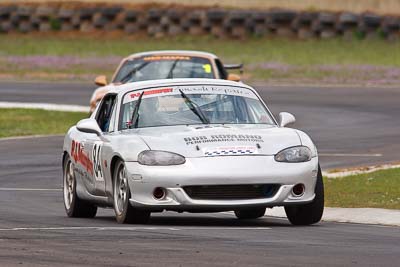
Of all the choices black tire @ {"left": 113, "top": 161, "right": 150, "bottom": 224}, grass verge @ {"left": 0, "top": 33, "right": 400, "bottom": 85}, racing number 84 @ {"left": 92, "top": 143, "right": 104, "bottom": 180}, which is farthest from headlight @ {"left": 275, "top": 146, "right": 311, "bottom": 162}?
grass verge @ {"left": 0, "top": 33, "right": 400, "bottom": 85}

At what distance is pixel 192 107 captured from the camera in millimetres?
14141

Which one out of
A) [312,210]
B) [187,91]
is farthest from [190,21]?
[312,210]

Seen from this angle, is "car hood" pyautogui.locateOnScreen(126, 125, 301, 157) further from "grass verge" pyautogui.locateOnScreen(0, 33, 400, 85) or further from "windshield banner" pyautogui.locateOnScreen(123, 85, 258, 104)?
"grass verge" pyautogui.locateOnScreen(0, 33, 400, 85)

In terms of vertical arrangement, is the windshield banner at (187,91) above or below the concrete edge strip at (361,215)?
above

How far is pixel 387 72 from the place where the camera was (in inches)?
1756

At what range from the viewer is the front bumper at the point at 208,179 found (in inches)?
506

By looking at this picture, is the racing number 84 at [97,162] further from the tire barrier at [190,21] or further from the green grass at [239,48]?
the tire barrier at [190,21]

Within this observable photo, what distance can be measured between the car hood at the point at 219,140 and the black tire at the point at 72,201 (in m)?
1.73

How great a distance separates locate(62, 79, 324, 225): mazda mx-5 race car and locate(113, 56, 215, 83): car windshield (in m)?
10.9

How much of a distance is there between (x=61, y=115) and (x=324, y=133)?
6813 millimetres

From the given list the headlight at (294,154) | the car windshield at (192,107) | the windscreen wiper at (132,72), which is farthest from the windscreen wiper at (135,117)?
the windscreen wiper at (132,72)

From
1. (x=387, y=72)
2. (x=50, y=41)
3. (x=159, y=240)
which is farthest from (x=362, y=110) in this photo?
(x=50, y=41)

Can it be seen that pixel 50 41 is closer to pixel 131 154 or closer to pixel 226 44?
pixel 226 44

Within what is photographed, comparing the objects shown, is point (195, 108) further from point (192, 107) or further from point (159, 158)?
point (159, 158)
